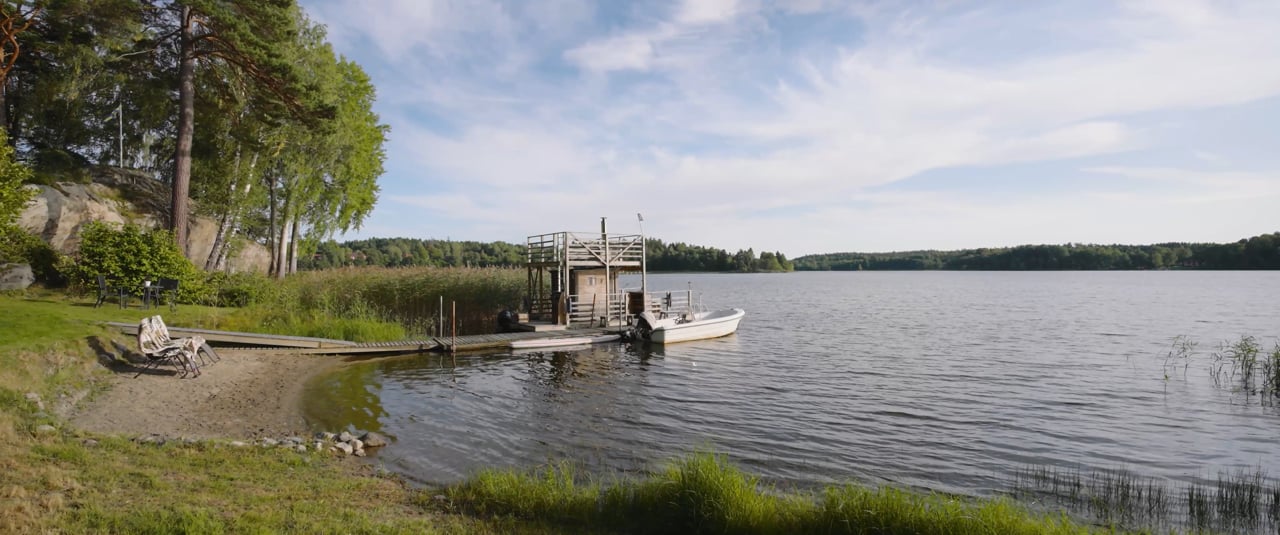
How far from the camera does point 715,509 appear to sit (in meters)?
6.36

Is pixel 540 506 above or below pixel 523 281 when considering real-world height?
below

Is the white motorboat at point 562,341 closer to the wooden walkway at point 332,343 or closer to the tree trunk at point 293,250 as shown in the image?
the wooden walkway at point 332,343

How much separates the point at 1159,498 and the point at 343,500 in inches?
395

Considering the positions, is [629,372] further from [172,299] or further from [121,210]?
[121,210]

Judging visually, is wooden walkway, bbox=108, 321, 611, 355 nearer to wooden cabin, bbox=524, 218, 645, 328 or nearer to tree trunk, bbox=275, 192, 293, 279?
wooden cabin, bbox=524, 218, 645, 328

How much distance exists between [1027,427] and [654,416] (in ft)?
24.2

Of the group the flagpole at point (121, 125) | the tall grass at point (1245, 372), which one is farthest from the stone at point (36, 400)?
the tall grass at point (1245, 372)

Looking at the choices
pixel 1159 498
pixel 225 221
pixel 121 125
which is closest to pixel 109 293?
pixel 225 221

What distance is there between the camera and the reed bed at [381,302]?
68.4ft

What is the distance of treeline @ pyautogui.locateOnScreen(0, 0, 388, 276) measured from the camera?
20.5 meters

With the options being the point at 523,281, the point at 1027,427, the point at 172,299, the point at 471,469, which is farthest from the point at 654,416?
the point at 523,281

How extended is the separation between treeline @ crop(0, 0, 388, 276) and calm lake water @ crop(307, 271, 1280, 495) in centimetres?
1071

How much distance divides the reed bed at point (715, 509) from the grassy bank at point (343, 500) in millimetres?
13

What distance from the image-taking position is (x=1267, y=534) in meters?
7.49
